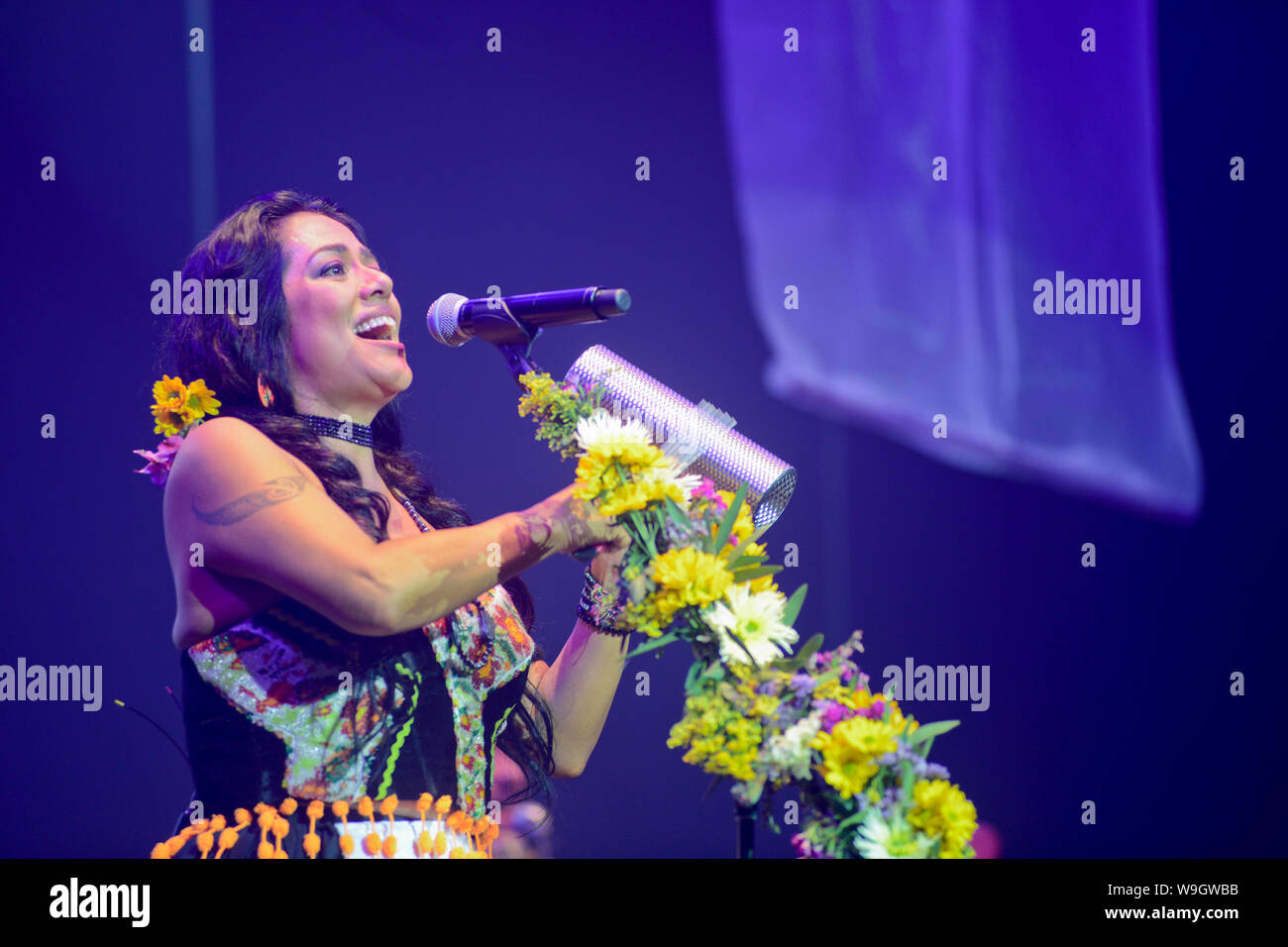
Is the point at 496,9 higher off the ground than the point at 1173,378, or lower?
higher

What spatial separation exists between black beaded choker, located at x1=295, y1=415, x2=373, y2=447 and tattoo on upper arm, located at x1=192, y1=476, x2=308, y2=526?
0.21m

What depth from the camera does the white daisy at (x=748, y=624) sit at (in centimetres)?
125

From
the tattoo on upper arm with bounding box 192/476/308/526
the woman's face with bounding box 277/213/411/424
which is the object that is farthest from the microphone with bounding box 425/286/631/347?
the tattoo on upper arm with bounding box 192/476/308/526

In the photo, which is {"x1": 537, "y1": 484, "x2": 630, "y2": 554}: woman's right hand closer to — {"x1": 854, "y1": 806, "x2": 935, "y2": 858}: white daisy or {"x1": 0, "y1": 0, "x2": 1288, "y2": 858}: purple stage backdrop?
{"x1": 854, "y1": 806, "x2": 935, "y2": 858}: white daisy

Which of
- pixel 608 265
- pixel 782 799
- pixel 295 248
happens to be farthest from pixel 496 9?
pixel 782 799

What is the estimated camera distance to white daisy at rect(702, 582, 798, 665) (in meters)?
1.25

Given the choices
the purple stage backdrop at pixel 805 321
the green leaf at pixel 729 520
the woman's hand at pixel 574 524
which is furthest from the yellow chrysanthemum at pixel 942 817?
the purple stage backdrop at pixel 805 321

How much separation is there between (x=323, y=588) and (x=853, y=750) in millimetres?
688

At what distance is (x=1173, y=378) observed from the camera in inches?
112

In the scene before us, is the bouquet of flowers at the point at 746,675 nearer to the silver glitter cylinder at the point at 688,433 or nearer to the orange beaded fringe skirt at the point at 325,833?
the silver glitter cylinder at the point at 688,433

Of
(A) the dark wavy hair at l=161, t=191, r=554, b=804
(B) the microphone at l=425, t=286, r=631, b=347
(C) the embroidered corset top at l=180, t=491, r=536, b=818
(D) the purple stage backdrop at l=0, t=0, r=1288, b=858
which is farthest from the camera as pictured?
(D) the purple stage backdrop at l=0, t=0, r=1288, b=858

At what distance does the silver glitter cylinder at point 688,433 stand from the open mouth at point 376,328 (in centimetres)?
44
